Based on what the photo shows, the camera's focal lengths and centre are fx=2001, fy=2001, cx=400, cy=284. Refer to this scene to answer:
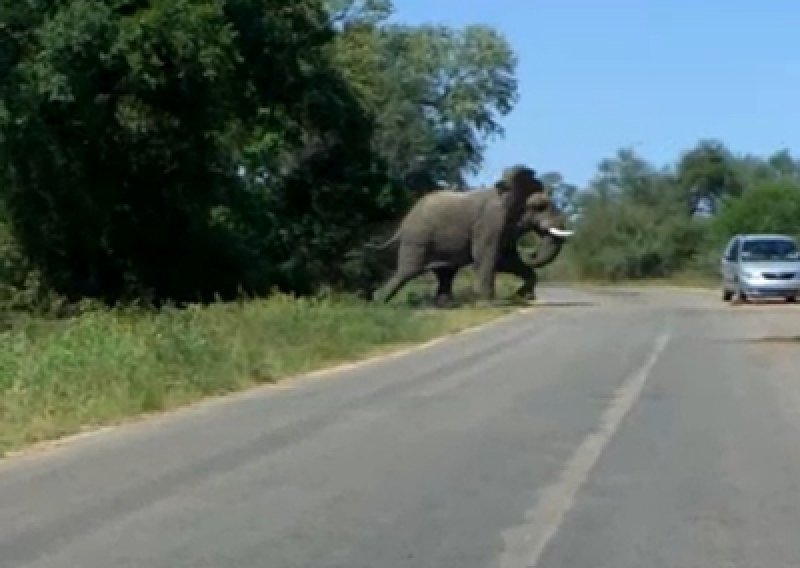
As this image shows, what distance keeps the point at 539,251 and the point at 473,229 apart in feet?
8.76

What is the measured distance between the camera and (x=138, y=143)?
4525cm

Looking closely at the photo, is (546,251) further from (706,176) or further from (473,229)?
(706,176)

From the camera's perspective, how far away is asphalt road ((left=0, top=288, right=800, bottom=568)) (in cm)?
1096

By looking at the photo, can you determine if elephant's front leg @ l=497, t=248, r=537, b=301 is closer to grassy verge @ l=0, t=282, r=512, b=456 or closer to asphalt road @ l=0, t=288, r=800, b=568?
grassy verge @ l=0, t=282, r=512, b=456

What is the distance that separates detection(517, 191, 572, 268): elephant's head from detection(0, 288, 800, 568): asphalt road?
27.7m

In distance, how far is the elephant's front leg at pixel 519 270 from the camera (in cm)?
5316

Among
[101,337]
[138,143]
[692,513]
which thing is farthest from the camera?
[138,143]

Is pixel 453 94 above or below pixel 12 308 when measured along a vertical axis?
above

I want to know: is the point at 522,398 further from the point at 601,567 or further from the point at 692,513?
the point at 601,567

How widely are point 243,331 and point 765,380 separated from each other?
939 centimetres

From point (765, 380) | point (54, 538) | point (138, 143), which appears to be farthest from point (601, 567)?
point (138, 143)

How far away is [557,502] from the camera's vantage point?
42.2ft

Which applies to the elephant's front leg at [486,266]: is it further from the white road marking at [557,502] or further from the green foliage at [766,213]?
the green foliage at [766,213]

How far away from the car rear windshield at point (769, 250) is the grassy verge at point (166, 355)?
48.9ft
